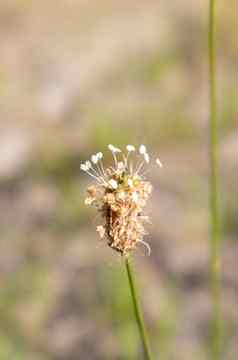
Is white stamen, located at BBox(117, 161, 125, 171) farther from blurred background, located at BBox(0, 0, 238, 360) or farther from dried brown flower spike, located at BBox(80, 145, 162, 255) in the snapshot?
blurred background, located at BBox(0, 0, 238, 360)

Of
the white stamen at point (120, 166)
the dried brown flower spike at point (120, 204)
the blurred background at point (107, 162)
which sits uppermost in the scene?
the blurred background at point (107, 162)

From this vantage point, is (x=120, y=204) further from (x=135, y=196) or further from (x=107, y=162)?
(x=107, y=162)

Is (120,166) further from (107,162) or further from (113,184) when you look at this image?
(107,162)

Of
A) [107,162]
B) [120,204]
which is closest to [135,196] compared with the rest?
[120,204]

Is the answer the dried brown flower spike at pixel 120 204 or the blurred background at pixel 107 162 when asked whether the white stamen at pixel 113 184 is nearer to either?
the dried brown flower spike at pixel 120 204

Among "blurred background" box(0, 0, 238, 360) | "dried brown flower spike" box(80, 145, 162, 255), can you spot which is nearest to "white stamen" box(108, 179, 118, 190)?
"dried brown flower spike" box(80, 145, 162, 255)

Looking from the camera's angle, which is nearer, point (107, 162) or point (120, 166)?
point (120, 166)

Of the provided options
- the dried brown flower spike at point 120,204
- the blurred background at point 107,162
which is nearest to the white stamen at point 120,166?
the dried brown flower spike at point 120,204

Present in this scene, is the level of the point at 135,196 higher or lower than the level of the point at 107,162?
lower
